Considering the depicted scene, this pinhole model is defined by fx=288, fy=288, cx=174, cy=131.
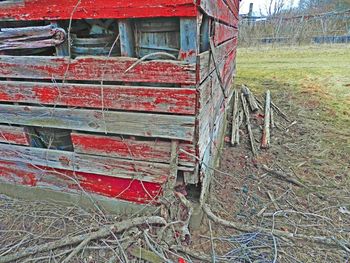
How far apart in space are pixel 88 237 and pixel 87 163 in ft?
2.06

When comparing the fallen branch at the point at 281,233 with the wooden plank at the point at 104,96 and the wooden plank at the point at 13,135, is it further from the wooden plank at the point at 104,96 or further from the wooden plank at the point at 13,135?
the wooden plank at the point at 13,135

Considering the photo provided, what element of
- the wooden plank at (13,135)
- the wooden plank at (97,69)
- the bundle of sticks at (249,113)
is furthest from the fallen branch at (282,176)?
the wooden plank at (13,135)

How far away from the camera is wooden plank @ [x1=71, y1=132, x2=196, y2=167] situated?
2.30m

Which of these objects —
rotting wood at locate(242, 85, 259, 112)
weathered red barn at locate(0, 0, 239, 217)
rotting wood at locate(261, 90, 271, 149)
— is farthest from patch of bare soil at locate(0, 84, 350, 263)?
rotting wood at locate(242, 85, 259, 112)

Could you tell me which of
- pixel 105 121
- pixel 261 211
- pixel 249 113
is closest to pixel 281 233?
pixel 261 211

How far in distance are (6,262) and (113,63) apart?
1.77 m

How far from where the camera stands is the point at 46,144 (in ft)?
9.24

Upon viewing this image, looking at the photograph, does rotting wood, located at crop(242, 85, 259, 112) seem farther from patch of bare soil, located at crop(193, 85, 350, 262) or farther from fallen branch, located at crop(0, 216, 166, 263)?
fallen branch, located at crop(0, 216, 166, 263)

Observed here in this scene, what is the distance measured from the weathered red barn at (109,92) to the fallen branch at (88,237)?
211 mm

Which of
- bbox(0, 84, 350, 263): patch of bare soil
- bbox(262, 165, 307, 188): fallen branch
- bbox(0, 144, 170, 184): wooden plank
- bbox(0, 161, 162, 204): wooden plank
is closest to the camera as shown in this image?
bbox(0, 84, 350, 263): patch of bare soil

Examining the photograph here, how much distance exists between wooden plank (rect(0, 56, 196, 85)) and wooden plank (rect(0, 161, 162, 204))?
35.9 inches

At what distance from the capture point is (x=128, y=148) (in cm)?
240

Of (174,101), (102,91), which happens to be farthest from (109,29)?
(174,101)

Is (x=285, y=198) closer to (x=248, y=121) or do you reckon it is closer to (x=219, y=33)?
(x=219, y=33)
